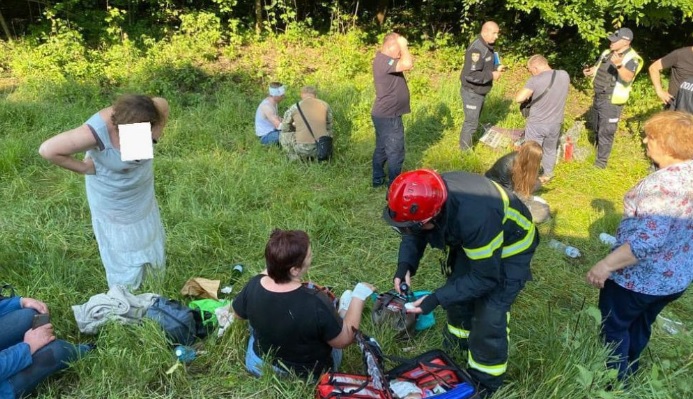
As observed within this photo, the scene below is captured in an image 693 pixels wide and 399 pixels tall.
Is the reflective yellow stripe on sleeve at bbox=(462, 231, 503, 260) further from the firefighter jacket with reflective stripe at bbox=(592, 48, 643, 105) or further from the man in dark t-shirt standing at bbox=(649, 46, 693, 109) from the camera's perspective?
the man in dark t-shirt standing at bbox=(649, 46, 693, 109)

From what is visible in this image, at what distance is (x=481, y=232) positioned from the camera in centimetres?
223

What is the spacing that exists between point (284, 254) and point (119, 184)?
54.8 inches

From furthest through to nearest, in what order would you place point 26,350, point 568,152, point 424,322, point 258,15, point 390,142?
point 258,15 → point 568,152 → point 390,142 → point 424,322 → point 26,350

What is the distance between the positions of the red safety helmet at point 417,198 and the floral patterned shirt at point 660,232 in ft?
3.38

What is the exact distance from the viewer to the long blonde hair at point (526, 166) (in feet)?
15.3

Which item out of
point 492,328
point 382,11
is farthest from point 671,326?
point 382,11

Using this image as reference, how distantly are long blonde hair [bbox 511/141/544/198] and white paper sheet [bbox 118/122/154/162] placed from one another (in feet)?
10.4

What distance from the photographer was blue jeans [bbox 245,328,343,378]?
107 inches

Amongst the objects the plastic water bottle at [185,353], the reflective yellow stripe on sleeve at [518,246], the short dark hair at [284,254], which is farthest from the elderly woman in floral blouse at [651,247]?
the plastic water bottle at [185,353]

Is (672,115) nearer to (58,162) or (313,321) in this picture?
(313,321)

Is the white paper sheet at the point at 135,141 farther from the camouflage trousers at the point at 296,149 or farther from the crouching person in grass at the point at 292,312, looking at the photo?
the camouflage trousers at the point at 296,149

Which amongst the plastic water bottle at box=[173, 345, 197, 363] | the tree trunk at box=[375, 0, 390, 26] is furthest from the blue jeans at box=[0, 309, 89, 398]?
the tree trunk at box=[375, 0, 390, 26]

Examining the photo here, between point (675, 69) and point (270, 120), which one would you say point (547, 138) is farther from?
point (270, 120)

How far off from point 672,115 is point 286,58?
27.2ft
